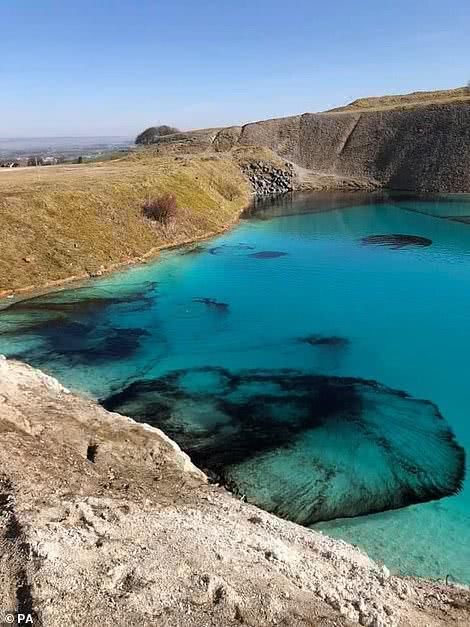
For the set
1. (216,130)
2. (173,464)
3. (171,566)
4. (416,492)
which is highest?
(216,130)

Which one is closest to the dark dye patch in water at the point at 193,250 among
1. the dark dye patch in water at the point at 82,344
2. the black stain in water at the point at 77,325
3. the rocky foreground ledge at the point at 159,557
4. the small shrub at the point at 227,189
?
the black stain in water at the point at 77,325

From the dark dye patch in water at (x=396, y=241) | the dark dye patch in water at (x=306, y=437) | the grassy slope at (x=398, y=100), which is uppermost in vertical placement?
the grassy slope at (x=398, y=100)

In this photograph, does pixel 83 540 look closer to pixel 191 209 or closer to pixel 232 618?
pixel 232 618

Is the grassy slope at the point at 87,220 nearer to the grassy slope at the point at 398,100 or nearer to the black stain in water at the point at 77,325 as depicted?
the black stain in water at the point at 77,325

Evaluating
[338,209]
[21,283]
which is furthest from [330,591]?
[338,209]

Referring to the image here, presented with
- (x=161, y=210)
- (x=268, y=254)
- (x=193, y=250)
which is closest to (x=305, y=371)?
(x=268, y=254)
